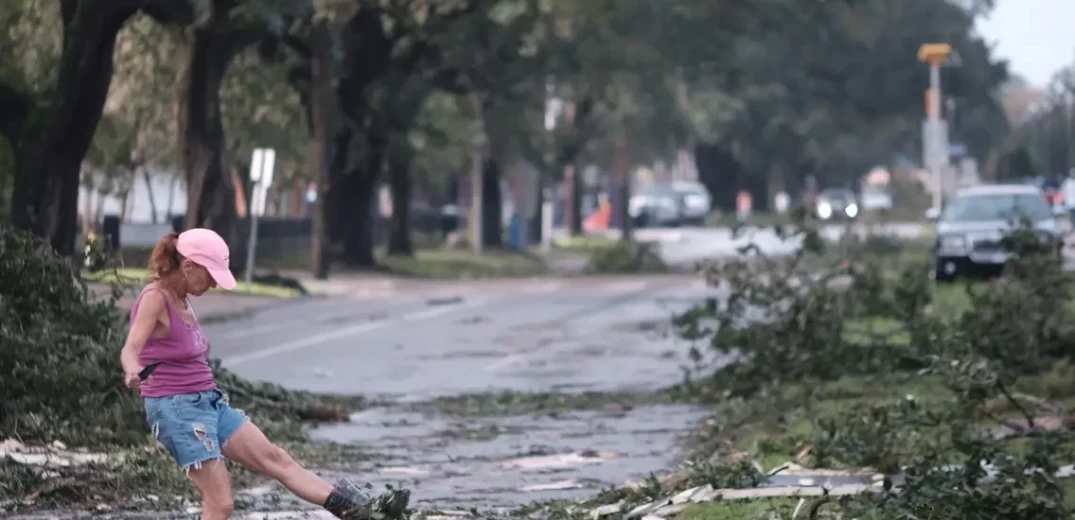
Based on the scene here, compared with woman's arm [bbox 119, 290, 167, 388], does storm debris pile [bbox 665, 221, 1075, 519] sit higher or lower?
lower

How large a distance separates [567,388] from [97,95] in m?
7.87

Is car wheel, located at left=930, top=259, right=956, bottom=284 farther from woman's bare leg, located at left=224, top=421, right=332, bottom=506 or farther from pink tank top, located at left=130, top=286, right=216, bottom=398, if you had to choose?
pink tank top, located at left=130, top=286, right=216, bottom=398

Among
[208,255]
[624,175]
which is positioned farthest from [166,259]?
[624,175]

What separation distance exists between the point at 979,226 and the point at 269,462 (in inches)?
1038

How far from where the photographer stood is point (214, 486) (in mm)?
8453

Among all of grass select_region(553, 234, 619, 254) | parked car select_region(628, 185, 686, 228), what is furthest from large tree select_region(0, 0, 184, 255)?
parked car select_region(628, 185, 686, 228)

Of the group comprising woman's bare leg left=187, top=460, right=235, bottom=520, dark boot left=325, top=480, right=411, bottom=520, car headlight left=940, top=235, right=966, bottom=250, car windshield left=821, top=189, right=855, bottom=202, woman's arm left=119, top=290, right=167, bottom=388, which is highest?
woman's arm left=119, top=290, right=167, bottom=388

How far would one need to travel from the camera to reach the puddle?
1198cm

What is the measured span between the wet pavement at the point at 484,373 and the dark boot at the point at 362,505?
1906 mm

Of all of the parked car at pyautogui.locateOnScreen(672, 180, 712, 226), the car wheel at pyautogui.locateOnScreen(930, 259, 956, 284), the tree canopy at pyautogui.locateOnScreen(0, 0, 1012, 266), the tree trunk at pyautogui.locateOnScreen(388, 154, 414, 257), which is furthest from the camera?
the parked car at pyautogui.locateOnScreen(672, 180, 712, 226)

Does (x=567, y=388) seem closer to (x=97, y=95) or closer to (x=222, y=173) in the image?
(x=97, y=95)

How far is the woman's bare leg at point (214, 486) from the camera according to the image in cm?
844

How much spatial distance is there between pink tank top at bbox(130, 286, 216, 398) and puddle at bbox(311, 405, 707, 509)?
2.77 metres

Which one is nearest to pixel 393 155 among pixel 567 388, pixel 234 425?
pixel 567 388
